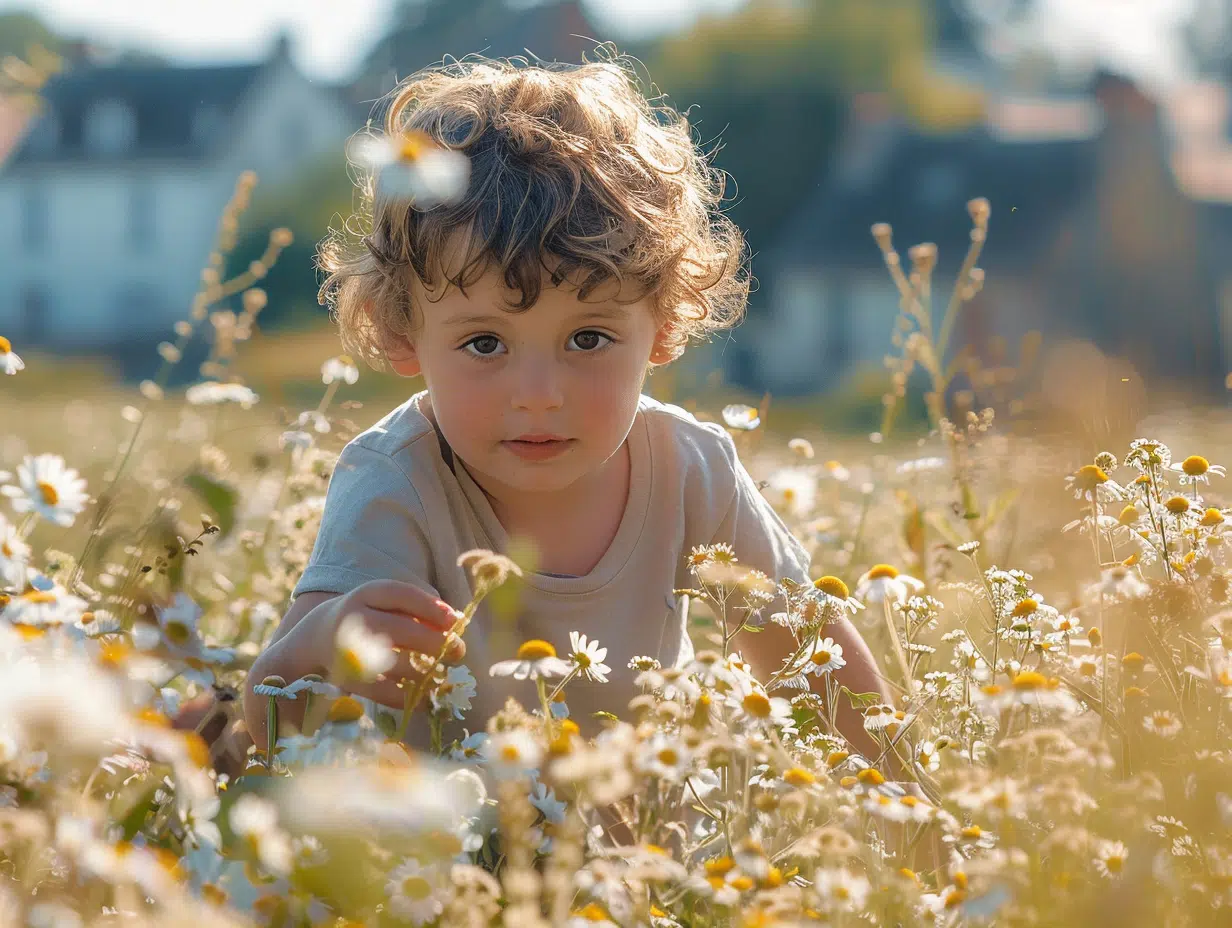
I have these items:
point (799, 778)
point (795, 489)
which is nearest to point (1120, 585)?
point (799, 778)

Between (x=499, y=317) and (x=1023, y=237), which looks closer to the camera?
(x=499, y=317)

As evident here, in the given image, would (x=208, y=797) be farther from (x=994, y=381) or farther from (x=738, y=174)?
(x=738, y=174)

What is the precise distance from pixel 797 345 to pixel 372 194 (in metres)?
21.6

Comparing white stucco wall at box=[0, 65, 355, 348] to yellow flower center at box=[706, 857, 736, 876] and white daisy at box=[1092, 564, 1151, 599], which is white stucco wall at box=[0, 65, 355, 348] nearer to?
white daisy at box=[1092, 564, 1151, 599]

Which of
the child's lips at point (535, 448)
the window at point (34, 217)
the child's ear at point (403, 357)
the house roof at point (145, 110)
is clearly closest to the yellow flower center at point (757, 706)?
the child's lips at point (535, 448)

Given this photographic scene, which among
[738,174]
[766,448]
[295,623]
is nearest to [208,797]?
[295,623]

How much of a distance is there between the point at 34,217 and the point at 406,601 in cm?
3257

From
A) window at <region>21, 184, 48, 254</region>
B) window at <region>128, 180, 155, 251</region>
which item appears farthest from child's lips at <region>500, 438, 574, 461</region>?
window at <region>21, 184, 48, 254</region>

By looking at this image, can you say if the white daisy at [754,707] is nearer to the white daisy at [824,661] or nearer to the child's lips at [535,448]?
the white daisy at [824,661]

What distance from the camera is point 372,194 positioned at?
2750 mm

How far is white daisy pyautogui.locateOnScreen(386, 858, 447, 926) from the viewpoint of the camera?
1.35 m

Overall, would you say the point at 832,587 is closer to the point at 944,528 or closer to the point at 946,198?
the point at 944,528

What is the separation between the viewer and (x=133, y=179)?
31141 mm

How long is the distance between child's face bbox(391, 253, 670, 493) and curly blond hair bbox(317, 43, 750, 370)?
0.04 m
